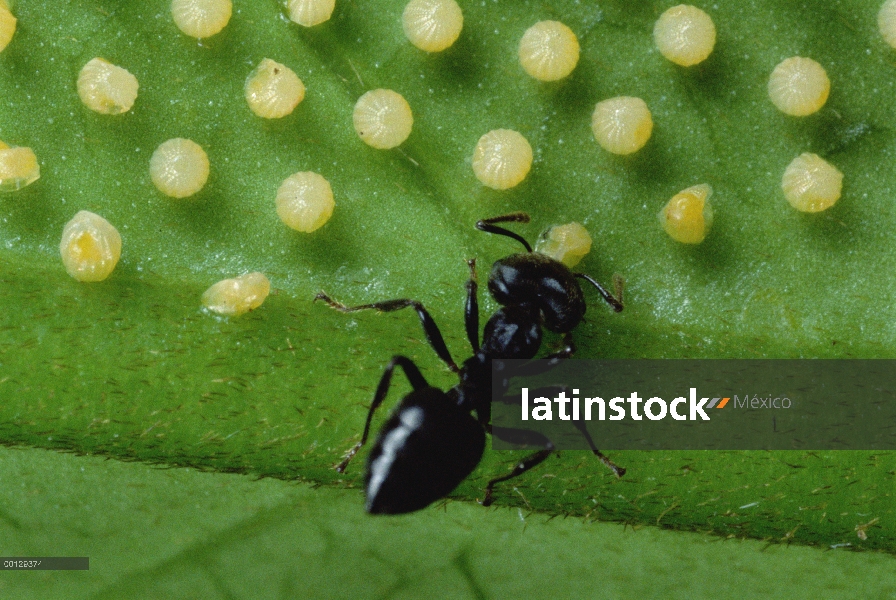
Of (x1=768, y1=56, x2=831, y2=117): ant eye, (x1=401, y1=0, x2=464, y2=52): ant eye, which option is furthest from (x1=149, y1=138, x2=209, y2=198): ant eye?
(x1=768, y1=56, x2=831, y2=117): ant eye

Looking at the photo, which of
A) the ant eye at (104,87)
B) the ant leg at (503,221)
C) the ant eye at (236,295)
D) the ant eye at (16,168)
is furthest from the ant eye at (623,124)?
the ant eye at (16,168)

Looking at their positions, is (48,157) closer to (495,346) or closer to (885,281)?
(495,346)

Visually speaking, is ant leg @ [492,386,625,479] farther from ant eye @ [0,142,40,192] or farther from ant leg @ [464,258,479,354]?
ant eye @ [0,142,40,192]

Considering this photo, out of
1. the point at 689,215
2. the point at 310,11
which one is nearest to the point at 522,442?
the point at 689,215

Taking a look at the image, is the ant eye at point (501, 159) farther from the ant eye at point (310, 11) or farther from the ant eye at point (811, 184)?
the ant eye at point (811, 184)

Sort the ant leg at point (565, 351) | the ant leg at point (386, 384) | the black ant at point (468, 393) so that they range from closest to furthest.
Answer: the black ant at point (468, 393) < the ant leg at point (386, 384) < the ant leg at point (565, 351)
